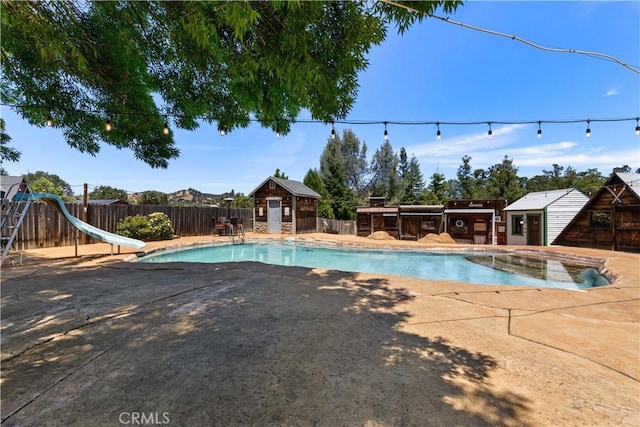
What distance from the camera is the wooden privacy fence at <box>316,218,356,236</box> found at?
22047mm

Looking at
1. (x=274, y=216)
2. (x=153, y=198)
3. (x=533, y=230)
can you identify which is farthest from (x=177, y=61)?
(x=153, y=198)

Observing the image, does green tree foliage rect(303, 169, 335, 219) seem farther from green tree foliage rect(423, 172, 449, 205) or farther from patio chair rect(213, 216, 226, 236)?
patio chair rect(213, 216, 226, 236)

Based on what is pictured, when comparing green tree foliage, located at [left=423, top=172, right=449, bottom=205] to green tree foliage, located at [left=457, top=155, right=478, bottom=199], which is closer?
green tree foliage, located at [left=423, top=172, right=449, bottom=205]

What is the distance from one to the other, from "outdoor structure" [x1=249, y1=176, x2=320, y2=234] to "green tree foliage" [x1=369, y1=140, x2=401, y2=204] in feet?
51.0

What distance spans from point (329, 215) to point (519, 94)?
16514 mm

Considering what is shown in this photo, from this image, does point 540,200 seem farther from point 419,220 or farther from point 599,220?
point 419,220

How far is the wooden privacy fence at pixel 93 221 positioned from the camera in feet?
30.9

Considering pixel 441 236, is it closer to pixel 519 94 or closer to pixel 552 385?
pixel 519 94

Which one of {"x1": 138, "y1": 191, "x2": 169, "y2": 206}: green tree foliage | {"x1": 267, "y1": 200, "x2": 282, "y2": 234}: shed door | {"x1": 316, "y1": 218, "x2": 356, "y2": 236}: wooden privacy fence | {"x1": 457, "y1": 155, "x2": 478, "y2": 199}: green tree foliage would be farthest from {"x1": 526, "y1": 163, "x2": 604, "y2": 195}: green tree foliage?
{"x1": 138, "y1": 191, "x2": 169, "y2": 206}: green tree foliage

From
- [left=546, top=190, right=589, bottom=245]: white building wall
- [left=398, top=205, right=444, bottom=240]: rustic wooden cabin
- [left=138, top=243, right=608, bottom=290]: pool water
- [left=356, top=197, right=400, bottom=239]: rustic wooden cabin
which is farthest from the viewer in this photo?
[left=356, top=197, right=400, bottom=239]: rustic wooden cabin

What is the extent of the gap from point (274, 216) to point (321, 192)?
7380 mm

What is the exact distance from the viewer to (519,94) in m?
11.5

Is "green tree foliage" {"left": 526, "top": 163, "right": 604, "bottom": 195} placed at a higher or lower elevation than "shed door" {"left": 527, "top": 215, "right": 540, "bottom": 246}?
higher

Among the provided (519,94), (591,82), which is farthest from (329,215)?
(591,82)
